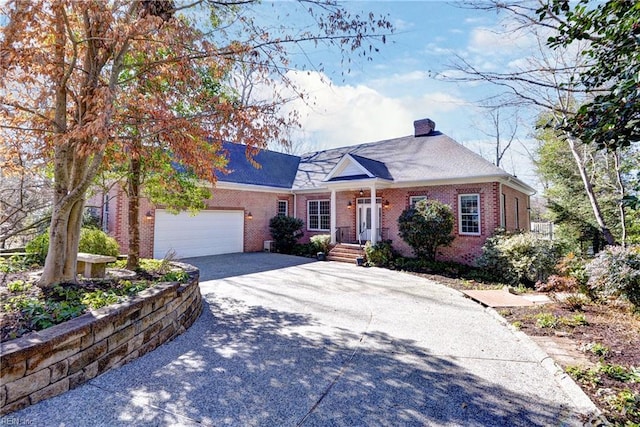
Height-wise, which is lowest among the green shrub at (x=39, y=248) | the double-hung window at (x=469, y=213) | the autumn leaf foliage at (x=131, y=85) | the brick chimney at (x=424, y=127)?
the green shrub at (x=39, y=248)

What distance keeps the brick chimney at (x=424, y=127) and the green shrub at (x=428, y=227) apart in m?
5.26

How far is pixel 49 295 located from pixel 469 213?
12.0 meters

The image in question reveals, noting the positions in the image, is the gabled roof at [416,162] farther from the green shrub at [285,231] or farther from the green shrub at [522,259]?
the green shrub at [522,259]

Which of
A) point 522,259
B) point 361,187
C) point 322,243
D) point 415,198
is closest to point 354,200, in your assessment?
point 361,187

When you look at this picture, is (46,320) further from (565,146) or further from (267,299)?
(565,146)

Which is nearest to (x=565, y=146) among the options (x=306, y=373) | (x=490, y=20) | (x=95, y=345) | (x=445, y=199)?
(x=445, y=199)

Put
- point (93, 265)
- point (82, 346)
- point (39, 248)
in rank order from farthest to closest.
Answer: point (39, 248) → point (93, 265) → point (82, 346)

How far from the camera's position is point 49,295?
4.18m

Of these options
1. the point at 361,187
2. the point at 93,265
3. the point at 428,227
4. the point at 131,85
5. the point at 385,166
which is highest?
the point at 385,166

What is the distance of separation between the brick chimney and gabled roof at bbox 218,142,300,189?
7052mm

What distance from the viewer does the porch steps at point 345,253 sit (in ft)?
43.2

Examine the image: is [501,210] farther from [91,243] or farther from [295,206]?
[91,243]

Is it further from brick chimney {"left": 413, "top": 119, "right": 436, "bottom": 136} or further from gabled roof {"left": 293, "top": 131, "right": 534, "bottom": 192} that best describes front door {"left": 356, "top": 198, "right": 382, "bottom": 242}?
brick chimney {"left": 413, "top": 119, "right": 436, "bottom": 136}

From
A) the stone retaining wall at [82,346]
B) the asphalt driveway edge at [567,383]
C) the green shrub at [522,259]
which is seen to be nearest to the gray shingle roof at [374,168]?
the green shrub at [522,259]
